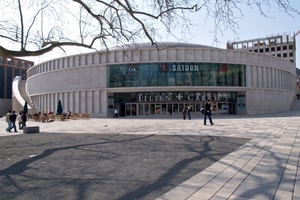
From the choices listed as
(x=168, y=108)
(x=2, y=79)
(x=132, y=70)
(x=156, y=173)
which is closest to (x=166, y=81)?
(x=168, y=108)

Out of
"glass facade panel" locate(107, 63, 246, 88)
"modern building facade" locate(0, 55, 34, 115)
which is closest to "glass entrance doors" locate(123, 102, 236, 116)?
"glass facade panel" locate(107, 63, 246, 88)

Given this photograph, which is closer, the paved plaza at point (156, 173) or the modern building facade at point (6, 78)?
the paved plaza at point (156, 173)

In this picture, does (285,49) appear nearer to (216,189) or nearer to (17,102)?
(17,102)

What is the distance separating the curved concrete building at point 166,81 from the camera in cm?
3503

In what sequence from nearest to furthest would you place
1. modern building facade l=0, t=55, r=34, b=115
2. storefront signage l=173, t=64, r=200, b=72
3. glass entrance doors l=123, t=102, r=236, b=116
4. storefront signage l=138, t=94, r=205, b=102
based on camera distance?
storefront signage l=173, t=64, r=200, b=72
storefront signage l=138, t=94, r=205, b=102
glass entrance doors l=123, t=102, r=236, b=116
modern building facade l=0, t=55, r=34, b=115

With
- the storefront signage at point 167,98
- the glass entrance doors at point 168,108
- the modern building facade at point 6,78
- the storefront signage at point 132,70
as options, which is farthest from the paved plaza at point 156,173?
the modern building facade at point 6,78

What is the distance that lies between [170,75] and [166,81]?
3.61 feet

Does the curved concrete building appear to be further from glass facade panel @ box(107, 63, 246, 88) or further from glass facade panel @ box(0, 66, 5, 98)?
glass facade panel @ box(0, 66, 5, 98)

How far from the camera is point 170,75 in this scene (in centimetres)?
3491

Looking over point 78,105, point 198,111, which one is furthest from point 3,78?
point 198,111

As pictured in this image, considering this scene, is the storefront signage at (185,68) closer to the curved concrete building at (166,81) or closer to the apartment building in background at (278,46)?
the curved concrete building at (166,81)

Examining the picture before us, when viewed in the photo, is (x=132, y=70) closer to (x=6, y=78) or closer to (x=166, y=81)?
(x=166, y=81)

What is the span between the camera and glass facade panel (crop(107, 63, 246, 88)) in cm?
3494

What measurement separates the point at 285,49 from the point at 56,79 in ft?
291
